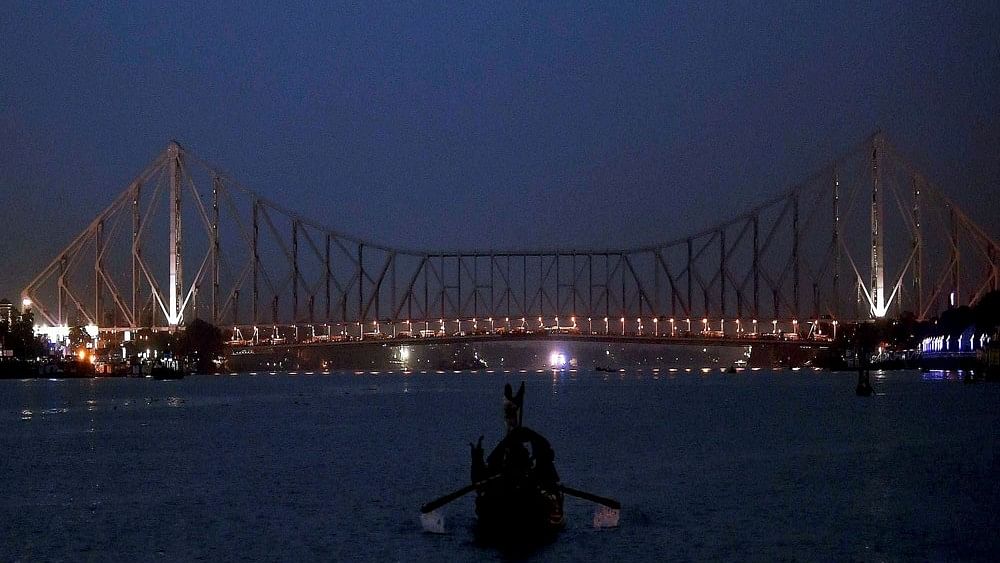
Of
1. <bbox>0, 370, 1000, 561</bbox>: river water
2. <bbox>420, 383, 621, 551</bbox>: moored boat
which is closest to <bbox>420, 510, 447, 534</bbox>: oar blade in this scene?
<bbox>0, 370, 1000, 561</bbox>: river water

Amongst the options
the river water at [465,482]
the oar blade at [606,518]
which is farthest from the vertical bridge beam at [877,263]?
the oar blade at [606,518]

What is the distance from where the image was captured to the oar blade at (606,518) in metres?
31.9

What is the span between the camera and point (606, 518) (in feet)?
105

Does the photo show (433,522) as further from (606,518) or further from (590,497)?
(606,518)

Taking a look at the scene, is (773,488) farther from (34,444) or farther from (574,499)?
(34,444)

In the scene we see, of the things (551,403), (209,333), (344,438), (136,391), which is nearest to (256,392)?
(136,391)

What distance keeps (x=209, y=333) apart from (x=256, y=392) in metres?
45.6

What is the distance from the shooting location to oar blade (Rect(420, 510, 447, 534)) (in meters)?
31.2

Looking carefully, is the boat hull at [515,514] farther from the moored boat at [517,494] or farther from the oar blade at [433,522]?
the oar blade at [433,522]

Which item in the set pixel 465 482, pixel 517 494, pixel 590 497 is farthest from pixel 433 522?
pixel 465 482

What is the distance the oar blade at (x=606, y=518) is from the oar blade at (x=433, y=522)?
3150mm

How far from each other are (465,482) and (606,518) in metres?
8.87

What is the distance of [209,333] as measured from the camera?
159500mm

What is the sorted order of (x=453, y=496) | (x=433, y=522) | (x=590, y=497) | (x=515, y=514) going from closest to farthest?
(x=515, y=514), (x=453, y=496), (x=590, y=497), (x=433, y=522)
